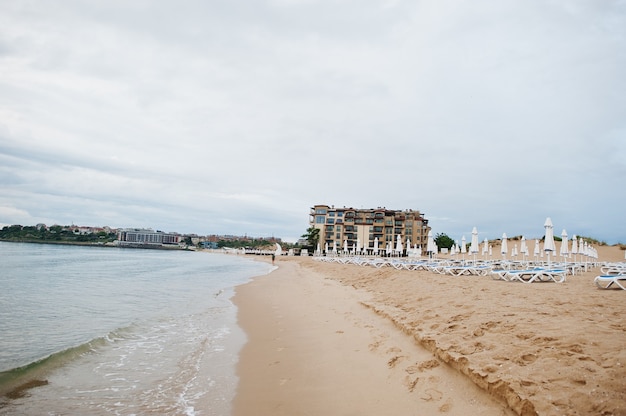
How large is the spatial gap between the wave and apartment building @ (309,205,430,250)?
70423mm

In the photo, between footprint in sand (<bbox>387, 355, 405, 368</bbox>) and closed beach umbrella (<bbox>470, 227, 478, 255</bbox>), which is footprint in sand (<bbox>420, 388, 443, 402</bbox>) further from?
closed beach umbrella (<bbox>470, 227, 478, 255</bbox>)

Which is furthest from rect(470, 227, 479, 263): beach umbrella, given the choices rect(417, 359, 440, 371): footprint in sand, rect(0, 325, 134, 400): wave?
rect(0, 325, 134, 400): wave

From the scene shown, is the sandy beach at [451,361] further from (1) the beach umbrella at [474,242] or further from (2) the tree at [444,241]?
(2) the tree at [444,241]

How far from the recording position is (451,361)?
448 centimetres

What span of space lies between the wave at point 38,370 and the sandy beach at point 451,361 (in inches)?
119

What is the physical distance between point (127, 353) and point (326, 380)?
4.31 meters

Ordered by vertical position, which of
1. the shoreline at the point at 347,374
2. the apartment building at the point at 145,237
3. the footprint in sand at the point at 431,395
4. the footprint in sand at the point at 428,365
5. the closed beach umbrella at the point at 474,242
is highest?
the closed beach umbrella at the point at 474,242

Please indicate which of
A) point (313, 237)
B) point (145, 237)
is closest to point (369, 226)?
point (313, 237)

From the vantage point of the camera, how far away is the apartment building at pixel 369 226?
78375mm

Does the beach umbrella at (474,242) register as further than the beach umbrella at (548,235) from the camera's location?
Yes

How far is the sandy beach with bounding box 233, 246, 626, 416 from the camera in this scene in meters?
3.30

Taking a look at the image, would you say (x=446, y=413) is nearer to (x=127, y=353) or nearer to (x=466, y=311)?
(x=466, y=311)

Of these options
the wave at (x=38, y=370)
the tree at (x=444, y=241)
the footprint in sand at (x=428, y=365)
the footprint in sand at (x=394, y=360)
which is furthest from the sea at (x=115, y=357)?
the tree at (x=444, y=241)

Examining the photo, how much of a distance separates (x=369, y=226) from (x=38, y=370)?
7523cm
